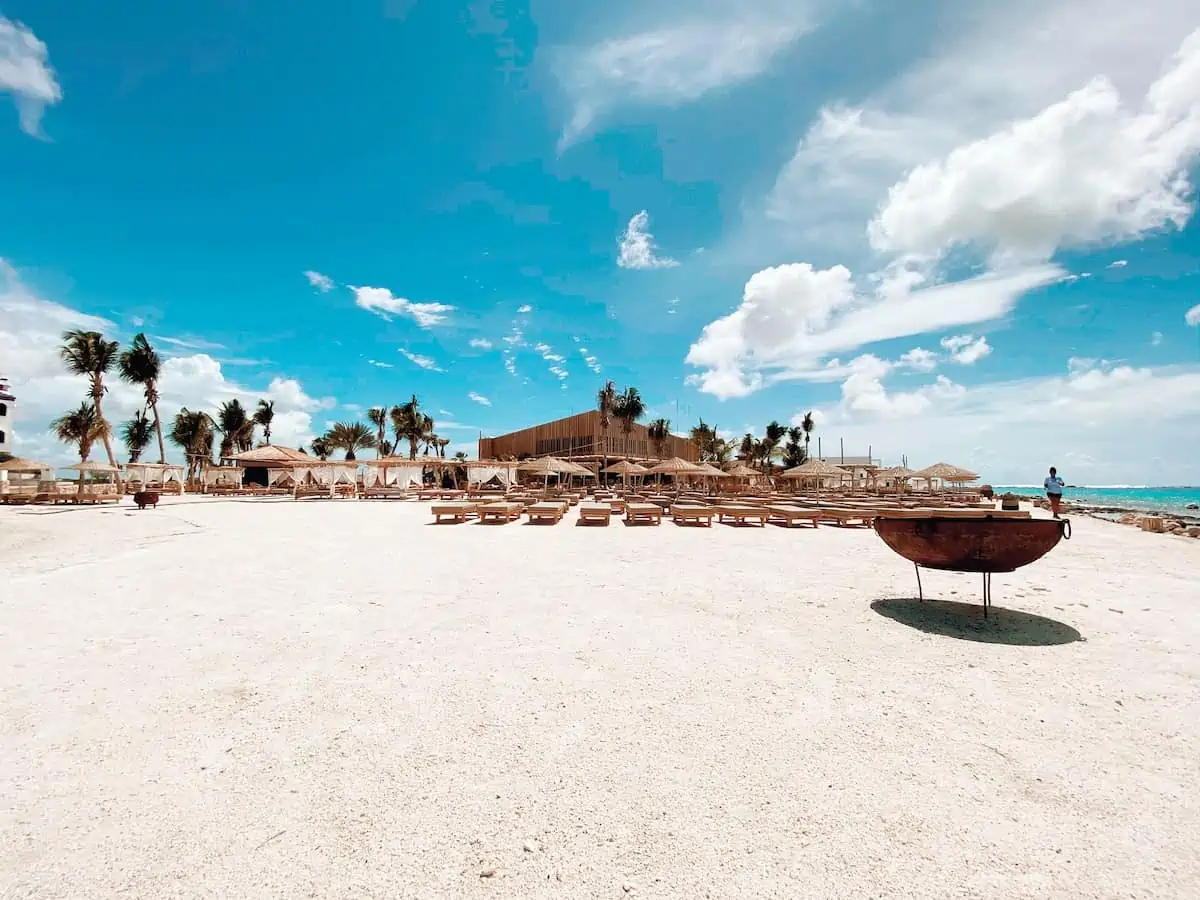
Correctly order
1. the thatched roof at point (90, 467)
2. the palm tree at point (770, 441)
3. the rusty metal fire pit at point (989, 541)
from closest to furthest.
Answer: the rusty metal fire pit at point (989, 541), the thatched roof at point (90, 467), the palm tree at point (770, 441)

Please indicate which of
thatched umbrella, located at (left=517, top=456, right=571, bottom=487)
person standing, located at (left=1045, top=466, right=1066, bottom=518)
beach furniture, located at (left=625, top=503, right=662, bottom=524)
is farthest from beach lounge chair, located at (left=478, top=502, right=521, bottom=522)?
person standing, located at (left=1045, top=466, right=1066, bottom=518)

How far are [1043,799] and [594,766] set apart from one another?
7.75ft

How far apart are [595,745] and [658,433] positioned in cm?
5700

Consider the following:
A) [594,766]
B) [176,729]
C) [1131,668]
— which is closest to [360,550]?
[176,729]

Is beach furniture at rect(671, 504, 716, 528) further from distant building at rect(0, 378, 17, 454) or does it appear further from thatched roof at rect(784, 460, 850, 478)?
distant building at rect(0, 378, 17, 454)

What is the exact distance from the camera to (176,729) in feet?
11.0

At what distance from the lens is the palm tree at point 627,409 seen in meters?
54.1

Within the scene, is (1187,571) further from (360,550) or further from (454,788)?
(360,550)

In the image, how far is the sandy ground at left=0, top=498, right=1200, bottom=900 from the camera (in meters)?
2.17

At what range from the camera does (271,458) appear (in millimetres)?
37938

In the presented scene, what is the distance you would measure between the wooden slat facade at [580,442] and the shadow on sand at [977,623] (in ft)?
155

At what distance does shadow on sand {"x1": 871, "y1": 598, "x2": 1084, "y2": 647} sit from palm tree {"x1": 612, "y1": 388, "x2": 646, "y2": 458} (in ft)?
154

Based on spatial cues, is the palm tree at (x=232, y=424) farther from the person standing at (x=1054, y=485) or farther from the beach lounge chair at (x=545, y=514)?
the person standing at (x=1054, y=485)

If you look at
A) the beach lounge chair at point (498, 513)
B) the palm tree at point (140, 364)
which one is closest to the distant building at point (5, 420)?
the palm tree at point (140, 364)
